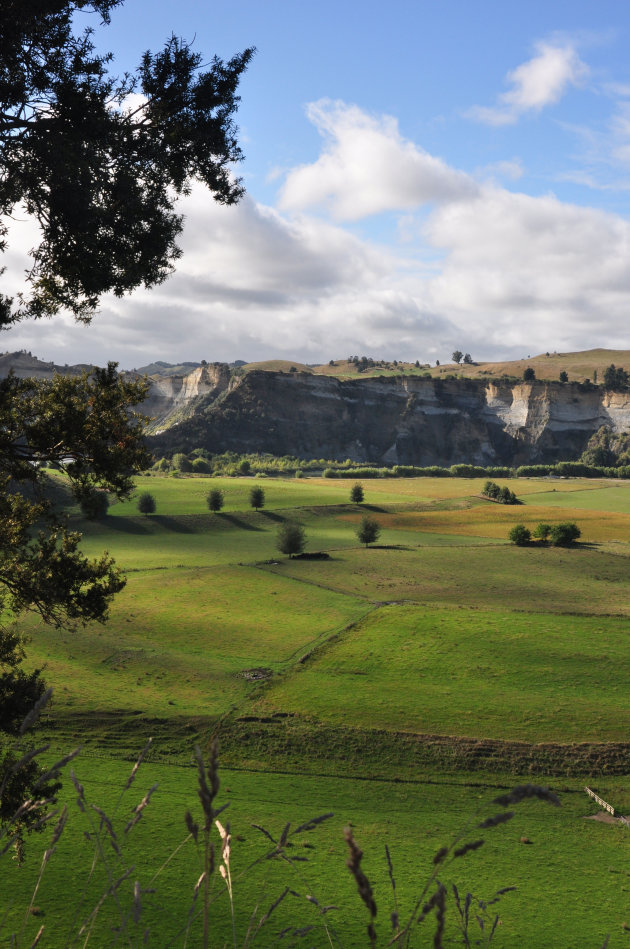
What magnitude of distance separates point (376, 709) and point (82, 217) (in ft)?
79.4

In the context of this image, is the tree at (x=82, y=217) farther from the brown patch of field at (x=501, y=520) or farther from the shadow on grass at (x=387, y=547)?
the brown patch of field at (x=501, y=520)

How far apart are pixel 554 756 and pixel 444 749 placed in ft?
13.6

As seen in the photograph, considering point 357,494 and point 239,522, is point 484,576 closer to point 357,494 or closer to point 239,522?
point 239,522

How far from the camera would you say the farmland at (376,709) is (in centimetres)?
1936

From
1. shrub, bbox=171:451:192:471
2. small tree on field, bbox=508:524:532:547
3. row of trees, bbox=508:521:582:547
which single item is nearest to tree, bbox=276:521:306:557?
small tree on field, bbox=508:524:532:547

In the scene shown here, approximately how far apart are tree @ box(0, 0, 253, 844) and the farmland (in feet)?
25.7

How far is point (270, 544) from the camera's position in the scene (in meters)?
73.8

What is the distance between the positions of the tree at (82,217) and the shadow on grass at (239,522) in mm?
69527

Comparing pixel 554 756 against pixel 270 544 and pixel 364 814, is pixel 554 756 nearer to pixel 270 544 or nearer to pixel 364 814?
pixel 364 814

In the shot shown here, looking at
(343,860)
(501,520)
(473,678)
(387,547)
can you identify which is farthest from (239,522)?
(343,860)

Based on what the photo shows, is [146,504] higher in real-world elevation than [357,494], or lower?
lower

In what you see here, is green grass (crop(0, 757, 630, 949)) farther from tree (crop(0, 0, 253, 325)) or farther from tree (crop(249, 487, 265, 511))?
tree (crop(249, 487, 265, 511))

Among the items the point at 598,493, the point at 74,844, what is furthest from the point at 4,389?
the point at 598,493

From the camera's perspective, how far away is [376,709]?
3086 cm
